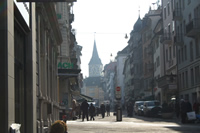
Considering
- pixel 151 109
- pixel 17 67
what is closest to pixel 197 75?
pixel 151 109

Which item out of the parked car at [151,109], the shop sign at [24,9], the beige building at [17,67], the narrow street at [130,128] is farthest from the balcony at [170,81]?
the shop sign at [24,9]

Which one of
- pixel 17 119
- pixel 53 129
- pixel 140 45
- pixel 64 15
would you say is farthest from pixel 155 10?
pixel 53 129

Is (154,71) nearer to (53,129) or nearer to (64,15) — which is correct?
(64,15)

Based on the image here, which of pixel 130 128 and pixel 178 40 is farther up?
pixel 178 40

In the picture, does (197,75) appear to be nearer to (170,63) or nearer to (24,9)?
(170,63)

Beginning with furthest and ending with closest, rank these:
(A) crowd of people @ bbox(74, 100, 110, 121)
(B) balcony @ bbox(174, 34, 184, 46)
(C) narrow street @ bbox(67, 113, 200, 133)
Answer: (B) balcony @ bbox(174, 34, 184, 46) → (A) crowd of people @ bbox(74, 100, 110, 121) → (C) narrow street @ bbox(67, 113, 200, 133)

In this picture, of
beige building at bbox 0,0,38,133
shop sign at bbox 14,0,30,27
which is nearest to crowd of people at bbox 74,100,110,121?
beige building at bbox 0,0,38,133

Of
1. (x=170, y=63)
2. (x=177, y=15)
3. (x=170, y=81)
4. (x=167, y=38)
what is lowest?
(x=170, y=81)

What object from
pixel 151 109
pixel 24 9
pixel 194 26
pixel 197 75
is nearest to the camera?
pixel 24 9

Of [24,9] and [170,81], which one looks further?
[170,81]

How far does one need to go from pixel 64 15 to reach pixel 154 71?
31533 millimetres

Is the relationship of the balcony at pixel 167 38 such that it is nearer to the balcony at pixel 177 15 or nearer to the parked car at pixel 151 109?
the balcony at pixel 177 15

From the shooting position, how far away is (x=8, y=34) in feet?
31.2

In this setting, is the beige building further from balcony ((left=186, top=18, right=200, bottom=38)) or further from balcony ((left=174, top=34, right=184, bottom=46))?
balcony ((left=174, top=34, right=184, bottom=46))
